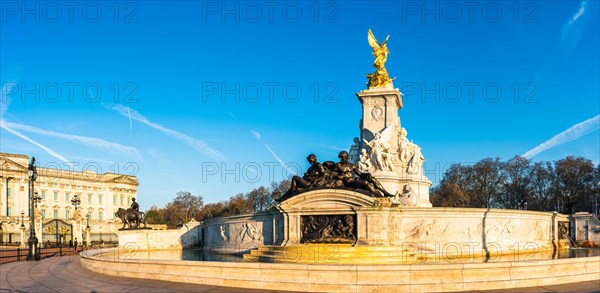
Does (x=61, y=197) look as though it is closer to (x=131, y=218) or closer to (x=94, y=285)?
(x=131, y=218)

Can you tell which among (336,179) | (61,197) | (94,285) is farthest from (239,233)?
(61,197)

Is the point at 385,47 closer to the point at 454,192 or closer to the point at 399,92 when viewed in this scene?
the point at 399,92

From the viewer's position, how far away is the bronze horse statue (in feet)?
109

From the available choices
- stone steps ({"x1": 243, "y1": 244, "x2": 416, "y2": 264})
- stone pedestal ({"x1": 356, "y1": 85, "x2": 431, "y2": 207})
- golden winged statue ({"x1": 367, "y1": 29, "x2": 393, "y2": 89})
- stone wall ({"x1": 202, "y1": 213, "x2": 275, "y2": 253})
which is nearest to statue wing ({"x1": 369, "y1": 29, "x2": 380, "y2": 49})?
golden winged statue ({"x1": 367, "y1": 29, "x2": 393, "y2": 89})

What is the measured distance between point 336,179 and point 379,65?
67.1 ft

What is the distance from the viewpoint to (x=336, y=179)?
803 inches

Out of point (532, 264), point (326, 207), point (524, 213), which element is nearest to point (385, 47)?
point (524, 213)

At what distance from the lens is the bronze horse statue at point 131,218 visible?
33.3 meters

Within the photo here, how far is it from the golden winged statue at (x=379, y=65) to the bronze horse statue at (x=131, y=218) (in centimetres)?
1818

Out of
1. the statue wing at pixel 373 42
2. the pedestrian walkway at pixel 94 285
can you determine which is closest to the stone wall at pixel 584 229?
the statue wing at pixel 373 42

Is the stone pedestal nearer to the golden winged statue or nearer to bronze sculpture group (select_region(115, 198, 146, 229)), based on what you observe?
the golden winged statue

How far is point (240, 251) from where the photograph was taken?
2566 centimetres

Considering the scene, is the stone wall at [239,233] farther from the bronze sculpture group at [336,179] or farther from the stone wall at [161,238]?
the stone wall at [161,238]

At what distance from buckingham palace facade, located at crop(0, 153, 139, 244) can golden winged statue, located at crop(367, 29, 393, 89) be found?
6790cm
